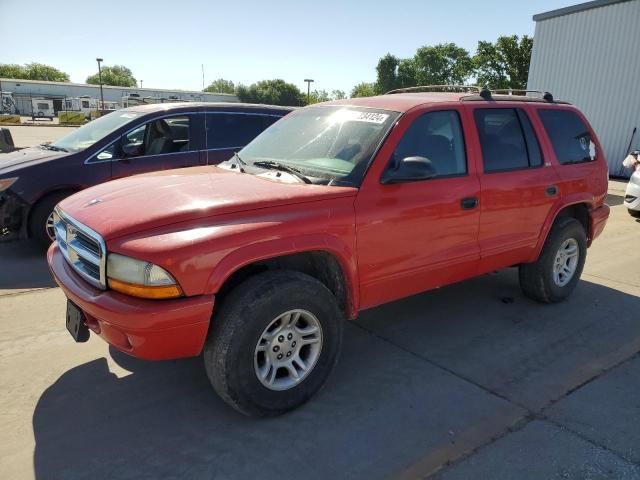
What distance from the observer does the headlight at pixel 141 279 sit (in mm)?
2465

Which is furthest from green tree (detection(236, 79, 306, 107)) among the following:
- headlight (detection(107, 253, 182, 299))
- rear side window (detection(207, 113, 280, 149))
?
headlight (detection(107, 253, 182, 299))

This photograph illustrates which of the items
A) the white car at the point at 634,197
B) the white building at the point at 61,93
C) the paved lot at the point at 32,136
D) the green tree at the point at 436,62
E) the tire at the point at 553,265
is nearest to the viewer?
the tire at the point at 553,265

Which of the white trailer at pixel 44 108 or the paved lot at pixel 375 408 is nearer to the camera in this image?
the paved lot at pixel 375 408

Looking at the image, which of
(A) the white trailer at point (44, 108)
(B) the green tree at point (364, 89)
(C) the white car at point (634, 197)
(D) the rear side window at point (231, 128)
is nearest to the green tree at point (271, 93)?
(B) the green tree at point (364, 89)

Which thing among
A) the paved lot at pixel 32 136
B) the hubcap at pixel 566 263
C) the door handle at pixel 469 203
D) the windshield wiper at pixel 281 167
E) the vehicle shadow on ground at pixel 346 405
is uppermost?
the windshield wiper at pixel 281 167

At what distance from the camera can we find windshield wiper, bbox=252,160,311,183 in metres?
3.23

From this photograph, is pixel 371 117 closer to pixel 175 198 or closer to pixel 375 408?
pixel 175 198

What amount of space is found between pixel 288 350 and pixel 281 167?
4.18 ft

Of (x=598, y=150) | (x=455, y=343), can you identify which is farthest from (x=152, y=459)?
(x=598, y=150)

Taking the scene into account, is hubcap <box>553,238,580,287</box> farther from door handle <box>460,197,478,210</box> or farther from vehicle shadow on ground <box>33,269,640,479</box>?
door handle <box>460,197,478,210</box>

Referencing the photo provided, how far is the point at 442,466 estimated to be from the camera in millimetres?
2539

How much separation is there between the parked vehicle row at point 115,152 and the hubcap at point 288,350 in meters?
4.20

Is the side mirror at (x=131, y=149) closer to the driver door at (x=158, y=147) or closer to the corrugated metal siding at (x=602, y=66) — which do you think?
the driver door at (x=158, y=147)

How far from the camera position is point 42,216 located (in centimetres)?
584
